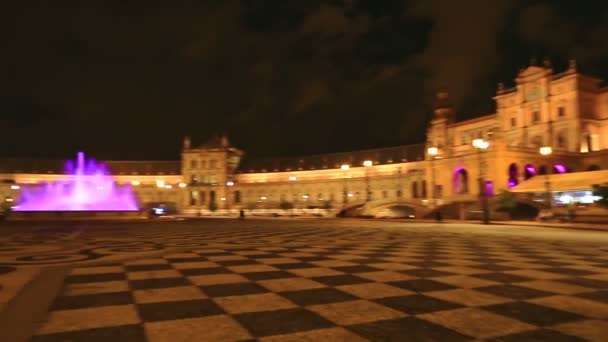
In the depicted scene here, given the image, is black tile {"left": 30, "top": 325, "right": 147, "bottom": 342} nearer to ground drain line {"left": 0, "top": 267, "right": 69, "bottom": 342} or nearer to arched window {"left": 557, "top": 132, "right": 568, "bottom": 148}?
ground drain line {"left": 0, "top": 267, "right": 69, "bottom": 342}

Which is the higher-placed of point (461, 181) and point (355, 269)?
point (461, 181)

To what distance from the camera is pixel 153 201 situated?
129750 mm

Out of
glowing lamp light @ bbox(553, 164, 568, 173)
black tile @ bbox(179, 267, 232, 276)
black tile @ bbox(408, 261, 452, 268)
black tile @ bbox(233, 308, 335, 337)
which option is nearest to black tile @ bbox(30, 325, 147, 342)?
black tile @ bbox(233, 308, 335, 337)

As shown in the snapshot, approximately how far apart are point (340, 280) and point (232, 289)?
206 cm

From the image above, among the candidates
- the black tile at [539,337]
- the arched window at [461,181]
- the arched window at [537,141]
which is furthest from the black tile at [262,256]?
the arched window at [537,141]

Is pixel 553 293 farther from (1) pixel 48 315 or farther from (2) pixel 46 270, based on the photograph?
(2) pixel 46 270

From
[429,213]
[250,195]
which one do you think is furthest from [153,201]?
[429,213]

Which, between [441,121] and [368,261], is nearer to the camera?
[368,261]

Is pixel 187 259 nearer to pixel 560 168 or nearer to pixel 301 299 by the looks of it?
pixel 301 299

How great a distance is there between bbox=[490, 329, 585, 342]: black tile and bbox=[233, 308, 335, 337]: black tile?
6.37 feet

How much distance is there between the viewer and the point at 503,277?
903 centimetres

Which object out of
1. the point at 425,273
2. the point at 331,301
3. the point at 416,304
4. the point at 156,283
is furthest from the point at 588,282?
the point at 156,283

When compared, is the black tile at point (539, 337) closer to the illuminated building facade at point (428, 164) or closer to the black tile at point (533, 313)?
the black tile at point (533, 313)

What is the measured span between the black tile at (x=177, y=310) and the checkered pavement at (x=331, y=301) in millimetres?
23
